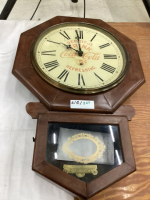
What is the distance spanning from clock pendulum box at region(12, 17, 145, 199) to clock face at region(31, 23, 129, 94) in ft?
0.12

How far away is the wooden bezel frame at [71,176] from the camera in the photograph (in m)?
0.62

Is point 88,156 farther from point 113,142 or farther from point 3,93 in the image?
point 3,93

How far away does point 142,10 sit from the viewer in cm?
148

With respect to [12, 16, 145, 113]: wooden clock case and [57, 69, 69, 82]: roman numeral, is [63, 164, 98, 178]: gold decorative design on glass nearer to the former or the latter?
[12, 16, 145, 113]: wooden clock case

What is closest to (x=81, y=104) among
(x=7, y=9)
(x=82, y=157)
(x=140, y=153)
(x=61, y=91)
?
(x=61, y=91)

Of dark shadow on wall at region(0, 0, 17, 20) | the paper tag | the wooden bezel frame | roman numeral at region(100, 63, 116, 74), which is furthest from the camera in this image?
dark shadow on wall at region(0, 0, 17, 20)

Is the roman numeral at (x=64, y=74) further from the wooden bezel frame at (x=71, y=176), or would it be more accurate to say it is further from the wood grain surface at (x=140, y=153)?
the wood grain surface at (x=140, y=153)

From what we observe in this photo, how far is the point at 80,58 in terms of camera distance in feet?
2.92

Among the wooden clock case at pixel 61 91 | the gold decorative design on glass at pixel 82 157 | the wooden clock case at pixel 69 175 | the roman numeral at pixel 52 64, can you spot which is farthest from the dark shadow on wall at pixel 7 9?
the gold decorative design on glass at pixel 82 157

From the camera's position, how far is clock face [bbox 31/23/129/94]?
2.61 feet

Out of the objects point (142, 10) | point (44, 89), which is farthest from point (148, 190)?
point (142, 10)

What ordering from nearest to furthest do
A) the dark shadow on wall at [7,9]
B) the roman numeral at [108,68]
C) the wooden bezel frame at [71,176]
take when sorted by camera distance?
the wooden bezel frame at [71,176]
the roman numeral at [108,68]
the dark shadow on wall at [7,9]

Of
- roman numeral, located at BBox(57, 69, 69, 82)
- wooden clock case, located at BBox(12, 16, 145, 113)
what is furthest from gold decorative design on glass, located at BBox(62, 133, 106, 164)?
roman numeral, located at BBox(57, 69, 69, 82)

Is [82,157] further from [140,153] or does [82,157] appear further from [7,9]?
[7,9]
